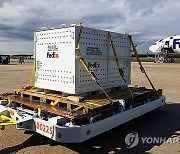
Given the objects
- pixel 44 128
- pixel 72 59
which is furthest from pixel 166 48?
pixel 44 128

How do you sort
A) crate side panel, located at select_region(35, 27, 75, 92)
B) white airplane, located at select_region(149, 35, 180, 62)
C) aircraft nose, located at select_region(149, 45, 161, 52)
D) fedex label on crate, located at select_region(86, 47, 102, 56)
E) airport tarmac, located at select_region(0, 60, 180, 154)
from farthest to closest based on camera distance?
aircraft nose, located at select_region(149, 45, 161, 52) < white airplane, located at select_region(149, 35, 180, 62) < fedex label on crate, located at select_region(86, 47, 102, 56) < crate side panel, located at select_region(35, 27, 75, 92) < airport tarmac, located at select_region(0, 60, 180, 154)

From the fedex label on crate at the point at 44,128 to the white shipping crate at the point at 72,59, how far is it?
1003 millimetres

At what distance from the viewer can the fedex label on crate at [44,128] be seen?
3.65m

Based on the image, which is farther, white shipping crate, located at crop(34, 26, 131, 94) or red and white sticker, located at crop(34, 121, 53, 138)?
white shipping crate, located at crop(34, 26, 131, 94)

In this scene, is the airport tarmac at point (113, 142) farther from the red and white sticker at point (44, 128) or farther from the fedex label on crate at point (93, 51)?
the fedex label on crate at point (93, 51)

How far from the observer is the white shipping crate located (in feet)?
14.9

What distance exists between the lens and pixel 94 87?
5.05 meters

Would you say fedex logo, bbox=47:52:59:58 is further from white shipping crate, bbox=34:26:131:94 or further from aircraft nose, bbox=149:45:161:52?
aircraft nose, bbox=149:45:161:52

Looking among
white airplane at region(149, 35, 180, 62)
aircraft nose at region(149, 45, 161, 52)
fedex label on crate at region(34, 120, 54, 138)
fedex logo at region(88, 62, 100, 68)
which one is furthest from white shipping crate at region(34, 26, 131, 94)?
aircraft nose at region(149, 45, 161, 52)

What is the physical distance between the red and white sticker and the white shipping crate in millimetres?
1006

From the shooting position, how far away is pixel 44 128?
3754mm

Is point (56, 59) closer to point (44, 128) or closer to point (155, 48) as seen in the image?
point (44, 128)

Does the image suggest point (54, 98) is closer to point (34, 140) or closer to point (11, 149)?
point (34, 140)

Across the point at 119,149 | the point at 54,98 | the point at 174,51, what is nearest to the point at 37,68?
the point at 54,98
